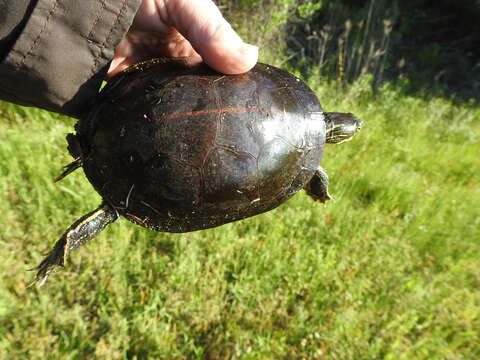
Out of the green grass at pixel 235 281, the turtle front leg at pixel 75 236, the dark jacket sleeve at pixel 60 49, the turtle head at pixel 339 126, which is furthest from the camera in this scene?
the turtle head at pixel 339 126

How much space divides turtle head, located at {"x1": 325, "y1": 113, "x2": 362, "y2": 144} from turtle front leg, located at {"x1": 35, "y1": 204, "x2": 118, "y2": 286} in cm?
126

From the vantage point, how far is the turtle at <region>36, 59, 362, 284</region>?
4.25 ft

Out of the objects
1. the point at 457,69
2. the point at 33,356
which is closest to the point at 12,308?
the point at 33,356

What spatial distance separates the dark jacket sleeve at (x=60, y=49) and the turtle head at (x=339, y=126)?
3.85 feet

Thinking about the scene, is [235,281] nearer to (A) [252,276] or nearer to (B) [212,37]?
(A) [252,276]

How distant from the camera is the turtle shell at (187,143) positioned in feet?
4.25

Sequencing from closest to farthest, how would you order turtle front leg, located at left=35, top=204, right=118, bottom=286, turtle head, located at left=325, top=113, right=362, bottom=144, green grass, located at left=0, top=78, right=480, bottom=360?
turtle front leg, located at left=35, top=204, right=118, bottom=286 → green grass, located at left=0, top=78, right=480, bottom=360 → turtle head, located at left=325, top=113, right=362, bottom=144

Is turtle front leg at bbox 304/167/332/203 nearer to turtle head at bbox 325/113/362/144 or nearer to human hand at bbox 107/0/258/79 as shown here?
turtle head at bbox 325/113/362/144

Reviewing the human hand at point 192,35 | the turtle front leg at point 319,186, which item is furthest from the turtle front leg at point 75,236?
the turtle front leg at point 319,186

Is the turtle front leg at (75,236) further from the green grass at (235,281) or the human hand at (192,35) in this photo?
the human hand at (192,35)

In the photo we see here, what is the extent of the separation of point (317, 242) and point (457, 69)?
17.7 ft

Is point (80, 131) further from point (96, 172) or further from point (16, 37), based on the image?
point (16, 37)

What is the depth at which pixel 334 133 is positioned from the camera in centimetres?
193

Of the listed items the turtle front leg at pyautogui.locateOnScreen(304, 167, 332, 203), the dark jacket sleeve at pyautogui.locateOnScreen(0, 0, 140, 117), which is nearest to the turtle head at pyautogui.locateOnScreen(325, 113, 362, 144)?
the turtle front leg at pyautogui.locateOnScreen(304, 167, 332, 203)
